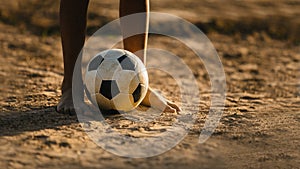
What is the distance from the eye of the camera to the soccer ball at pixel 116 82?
11.0 feet

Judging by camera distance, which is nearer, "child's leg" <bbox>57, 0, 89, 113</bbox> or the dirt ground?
the dirt ground

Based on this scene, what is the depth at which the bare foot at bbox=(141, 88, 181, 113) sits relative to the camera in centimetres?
359

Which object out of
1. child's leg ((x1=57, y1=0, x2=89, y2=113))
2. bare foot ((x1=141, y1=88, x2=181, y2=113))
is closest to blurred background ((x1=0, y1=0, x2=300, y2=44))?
bare foot ((x1=141, y1=88, x2=181, y2=113))

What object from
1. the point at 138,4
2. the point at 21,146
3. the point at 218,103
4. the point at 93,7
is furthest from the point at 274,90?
the point at 93,7

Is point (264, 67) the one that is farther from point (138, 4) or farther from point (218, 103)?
point (138, 4)

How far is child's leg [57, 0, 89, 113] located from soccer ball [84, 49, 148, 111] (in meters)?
0.12

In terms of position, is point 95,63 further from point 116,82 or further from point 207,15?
point 207,15

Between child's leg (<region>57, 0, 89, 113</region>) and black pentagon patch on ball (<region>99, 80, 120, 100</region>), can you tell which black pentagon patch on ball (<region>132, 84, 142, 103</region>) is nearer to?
black pentagon patch on ball (<region>99, 80, 120, 100</region>)

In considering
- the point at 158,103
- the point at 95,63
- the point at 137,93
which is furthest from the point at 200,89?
the point at 95,63

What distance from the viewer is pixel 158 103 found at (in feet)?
11.8

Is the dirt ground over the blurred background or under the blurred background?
under

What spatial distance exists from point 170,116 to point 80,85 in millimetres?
578

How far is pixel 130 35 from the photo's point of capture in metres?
3.70

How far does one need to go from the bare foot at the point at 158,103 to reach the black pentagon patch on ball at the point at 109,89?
33cm
